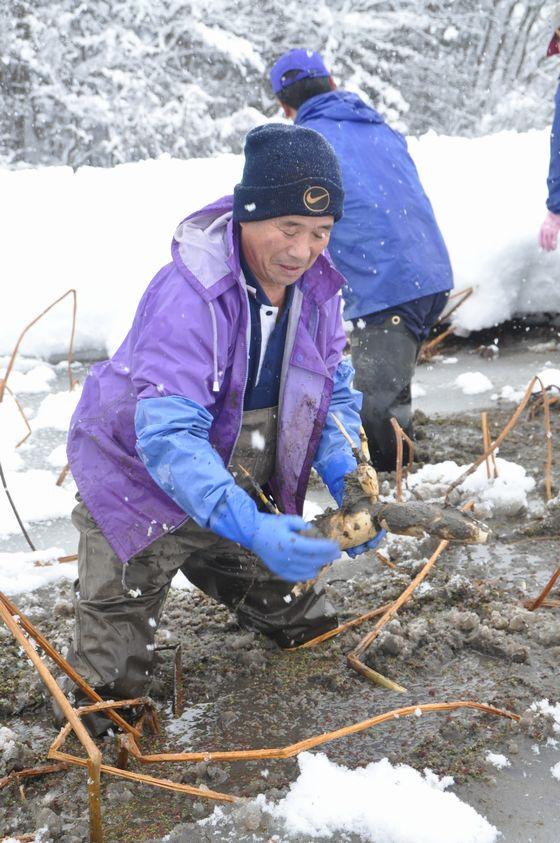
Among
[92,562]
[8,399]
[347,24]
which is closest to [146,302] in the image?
[92,562]

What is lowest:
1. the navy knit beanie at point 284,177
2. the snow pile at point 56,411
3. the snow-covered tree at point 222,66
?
the snow pile at point 56,411

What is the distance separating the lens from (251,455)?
2303 mm

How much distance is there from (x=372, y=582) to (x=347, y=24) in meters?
12.2

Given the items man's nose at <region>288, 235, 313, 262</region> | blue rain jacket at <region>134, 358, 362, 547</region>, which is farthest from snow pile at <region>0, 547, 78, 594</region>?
man's nose at <region>288, 235, 313, 262</region>

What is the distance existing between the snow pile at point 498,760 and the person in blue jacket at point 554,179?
3126 millimetres

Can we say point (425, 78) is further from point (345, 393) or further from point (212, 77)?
point (345, 393)

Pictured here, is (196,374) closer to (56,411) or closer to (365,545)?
(365,545)

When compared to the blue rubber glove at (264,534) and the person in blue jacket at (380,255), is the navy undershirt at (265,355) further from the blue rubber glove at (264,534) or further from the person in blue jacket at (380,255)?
the person in blue jacket at (380,255)

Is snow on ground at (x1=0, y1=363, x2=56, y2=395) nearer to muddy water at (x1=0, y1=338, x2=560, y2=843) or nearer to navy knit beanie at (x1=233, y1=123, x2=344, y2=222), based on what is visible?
muddy water at (x1=0, y1=338, x2=560, y2=843)

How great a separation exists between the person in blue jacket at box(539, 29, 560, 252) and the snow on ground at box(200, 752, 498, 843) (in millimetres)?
3247

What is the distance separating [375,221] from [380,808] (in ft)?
8.55

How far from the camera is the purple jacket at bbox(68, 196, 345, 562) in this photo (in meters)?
1.94

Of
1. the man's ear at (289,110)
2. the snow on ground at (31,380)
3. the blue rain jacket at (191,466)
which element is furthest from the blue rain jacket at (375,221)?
the snow on ground at (31,380)

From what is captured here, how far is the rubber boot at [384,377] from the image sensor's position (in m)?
3.82
